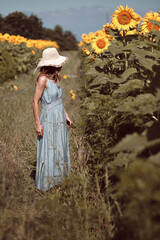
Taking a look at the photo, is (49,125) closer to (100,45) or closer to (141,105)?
(141,105)

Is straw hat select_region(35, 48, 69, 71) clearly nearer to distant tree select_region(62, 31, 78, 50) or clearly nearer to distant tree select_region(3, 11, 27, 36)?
distant tree select_region(3, 11, 27, 36)

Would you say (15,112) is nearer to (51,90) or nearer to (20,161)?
(20,161)

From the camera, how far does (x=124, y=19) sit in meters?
3.51

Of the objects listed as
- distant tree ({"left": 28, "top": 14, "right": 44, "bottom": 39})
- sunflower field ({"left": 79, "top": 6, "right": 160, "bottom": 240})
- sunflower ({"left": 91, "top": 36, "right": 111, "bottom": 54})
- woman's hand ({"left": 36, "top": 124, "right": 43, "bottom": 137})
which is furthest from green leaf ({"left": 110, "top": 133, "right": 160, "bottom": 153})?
distant tree ({"left": 28, "top": 14, "right": 44, "bottom": 39})

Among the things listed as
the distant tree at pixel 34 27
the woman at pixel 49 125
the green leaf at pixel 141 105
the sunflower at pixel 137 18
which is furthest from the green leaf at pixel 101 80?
the distant tree at pixel 34 27

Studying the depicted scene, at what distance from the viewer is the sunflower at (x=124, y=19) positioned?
11.4ft

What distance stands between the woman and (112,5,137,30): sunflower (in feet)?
3.07

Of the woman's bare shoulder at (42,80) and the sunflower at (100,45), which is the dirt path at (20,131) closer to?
the woman's bare shoulder at (42,80)

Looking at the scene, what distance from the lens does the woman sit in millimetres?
3035

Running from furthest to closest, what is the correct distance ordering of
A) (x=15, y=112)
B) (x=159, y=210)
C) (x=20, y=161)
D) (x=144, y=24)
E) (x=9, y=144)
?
(x=15, y=112) → (x=9, y=144) → (x=20, y=161) → (x=144, y=24) → (x=159, y=210)

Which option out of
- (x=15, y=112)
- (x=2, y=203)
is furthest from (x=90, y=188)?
(x=15, y=112)

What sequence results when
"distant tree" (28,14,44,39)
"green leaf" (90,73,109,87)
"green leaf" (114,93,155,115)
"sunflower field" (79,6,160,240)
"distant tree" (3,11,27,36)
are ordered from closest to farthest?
"sunflower field" (79,6,160,240) → "green leaf" (114,93,155,115) → "green leaf" (90,73,109,87) → "distant tree" (3,11,27,36) → "distant tree" (28,14,44,39)

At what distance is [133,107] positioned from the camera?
2010 mm

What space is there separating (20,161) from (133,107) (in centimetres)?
214
